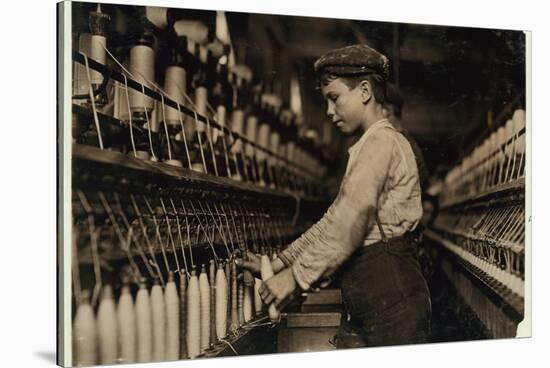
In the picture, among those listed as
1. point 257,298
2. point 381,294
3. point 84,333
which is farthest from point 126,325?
point 381,294

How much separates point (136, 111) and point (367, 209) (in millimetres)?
1274

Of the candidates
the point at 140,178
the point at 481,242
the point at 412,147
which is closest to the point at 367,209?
the point at 412,147

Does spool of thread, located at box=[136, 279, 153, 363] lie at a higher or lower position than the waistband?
lower

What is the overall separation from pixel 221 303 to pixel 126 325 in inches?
20.7

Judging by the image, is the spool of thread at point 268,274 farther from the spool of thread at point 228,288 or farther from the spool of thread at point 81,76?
the spool of thread at point 81,76

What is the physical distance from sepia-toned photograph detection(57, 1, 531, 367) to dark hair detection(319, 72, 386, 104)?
10 mm

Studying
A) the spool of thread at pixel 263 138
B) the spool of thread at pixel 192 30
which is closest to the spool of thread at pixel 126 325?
the spool of thread at pixel 263 138

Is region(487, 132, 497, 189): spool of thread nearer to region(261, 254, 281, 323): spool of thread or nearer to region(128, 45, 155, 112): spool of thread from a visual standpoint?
region(261, 254, 281, 323): spool of thread

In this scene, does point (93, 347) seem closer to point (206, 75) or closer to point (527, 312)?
point (206, 75)

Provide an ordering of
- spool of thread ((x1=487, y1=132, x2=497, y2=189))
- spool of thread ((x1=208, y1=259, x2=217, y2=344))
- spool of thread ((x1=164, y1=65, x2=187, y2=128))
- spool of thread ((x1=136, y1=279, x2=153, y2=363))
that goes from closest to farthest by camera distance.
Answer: spool of thread ((x1=136, y1=279, x2=153, y2=363)) → spool of thread ((x1=164, y1=65, x2=187, y2=128)) → spool of thread ((x1=208, y1=259, x2=217, y2=344)) → spool of thread ((x1=487, y1=132, x2=497, y2=189))

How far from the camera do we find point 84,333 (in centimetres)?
491

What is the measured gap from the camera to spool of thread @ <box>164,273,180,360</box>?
5109 mm

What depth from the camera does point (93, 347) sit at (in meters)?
4.95

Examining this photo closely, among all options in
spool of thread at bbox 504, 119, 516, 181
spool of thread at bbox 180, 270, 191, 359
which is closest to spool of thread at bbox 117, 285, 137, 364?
spool of thread at bbox 180, 270, 191, 359
